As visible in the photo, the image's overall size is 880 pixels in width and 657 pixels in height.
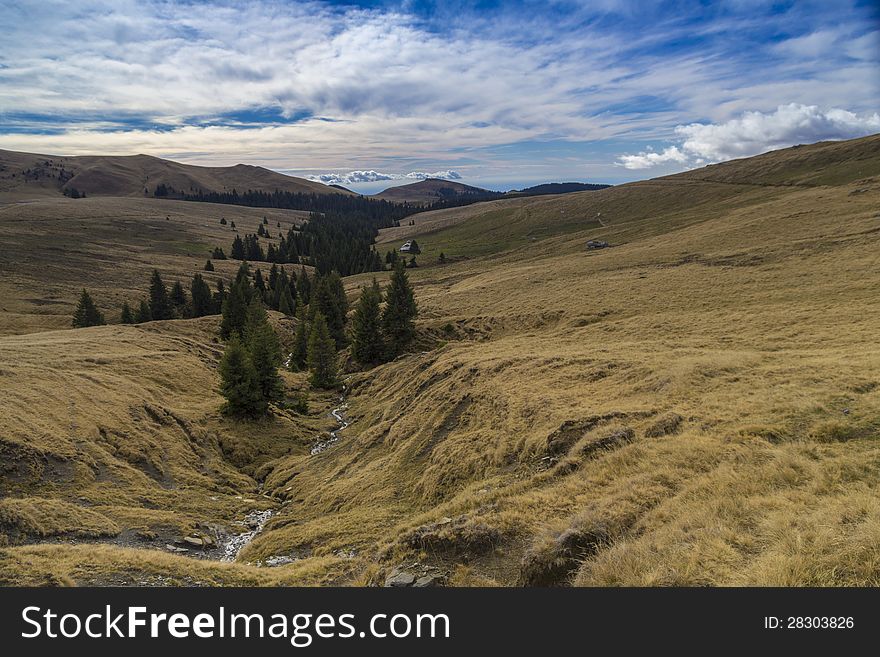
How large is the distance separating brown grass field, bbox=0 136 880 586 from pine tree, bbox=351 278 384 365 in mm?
5330

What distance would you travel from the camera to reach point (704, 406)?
18.2m

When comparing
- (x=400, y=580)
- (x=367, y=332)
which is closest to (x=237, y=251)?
(x=367, y=332)

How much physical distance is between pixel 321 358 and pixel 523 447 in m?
37.3

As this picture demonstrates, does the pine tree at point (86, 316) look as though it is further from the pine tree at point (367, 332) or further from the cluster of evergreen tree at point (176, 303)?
the pine tree at point (367, 332)

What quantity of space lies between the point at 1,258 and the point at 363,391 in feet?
405

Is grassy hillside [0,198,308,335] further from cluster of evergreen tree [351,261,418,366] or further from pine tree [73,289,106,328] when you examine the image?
cluster of evergreen tree [351,261,418,366]

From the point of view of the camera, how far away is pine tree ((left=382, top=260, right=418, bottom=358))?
188 ft

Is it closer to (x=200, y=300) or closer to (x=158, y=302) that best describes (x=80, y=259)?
(x=158, y=302)

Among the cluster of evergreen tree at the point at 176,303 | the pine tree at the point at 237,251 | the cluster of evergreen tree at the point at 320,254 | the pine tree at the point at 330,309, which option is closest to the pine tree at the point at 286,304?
the cluster of evergreen tree at the point at 176,303

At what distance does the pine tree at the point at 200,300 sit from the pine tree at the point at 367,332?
46835 millimetres

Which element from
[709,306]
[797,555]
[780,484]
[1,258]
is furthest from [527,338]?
[1,258]

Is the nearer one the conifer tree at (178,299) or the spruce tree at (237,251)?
the conifer tree at (178,299)

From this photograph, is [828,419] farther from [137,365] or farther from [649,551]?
[137,365]

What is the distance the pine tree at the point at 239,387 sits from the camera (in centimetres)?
3825
